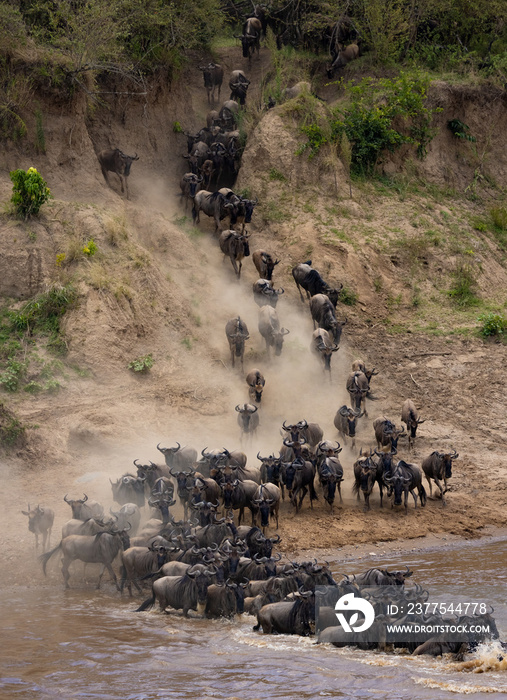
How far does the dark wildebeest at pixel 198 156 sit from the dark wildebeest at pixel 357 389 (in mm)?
11363

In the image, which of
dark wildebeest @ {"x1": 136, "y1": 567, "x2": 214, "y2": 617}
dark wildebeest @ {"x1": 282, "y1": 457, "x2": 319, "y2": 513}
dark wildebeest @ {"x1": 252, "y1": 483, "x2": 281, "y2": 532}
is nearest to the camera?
dark wildebeest @ {"x1": 136, "y1": 567, "x2": 214, "y2": 617}

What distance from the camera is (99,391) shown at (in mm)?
20422

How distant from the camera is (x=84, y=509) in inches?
598

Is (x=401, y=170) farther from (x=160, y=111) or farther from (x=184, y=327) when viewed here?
(x=184, y=327)

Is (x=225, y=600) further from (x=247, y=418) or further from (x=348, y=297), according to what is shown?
(x=348, y=297)

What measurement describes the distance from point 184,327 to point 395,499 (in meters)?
9.02

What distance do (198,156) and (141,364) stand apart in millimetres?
10412

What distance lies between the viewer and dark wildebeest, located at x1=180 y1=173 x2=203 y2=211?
27453 millimetres

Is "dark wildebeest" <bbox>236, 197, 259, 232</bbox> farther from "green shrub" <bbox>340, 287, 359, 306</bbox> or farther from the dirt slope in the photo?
"green shrub" <bbox>340, 287, 359, 306</bbox>

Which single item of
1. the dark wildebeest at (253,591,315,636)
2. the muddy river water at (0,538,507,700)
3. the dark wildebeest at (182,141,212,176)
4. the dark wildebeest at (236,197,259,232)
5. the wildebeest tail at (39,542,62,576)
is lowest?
the muddy river water at (0,538,507,700)

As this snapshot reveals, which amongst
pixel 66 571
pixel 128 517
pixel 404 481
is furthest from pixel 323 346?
pixel 66 571

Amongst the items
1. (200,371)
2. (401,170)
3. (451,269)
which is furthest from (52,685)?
(401,170)

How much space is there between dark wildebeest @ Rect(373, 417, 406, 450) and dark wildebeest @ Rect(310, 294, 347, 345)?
4182 mm

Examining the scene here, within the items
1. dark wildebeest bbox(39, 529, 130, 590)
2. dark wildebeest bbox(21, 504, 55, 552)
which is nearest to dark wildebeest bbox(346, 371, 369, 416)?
dark wildebeest bbox(39, 529, 130, 590)
